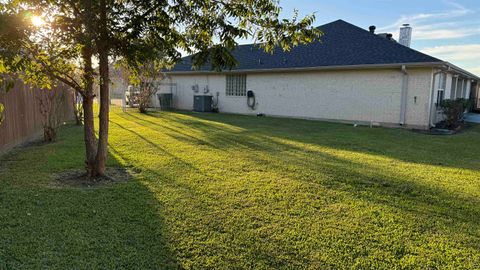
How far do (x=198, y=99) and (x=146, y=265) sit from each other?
1740cm

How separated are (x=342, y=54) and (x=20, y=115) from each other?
1270 centimetres

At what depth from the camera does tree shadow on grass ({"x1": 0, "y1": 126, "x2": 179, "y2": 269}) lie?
8.97ft

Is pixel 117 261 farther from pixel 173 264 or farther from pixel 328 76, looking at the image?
pixel 328 76

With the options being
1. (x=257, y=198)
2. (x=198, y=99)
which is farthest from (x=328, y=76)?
(x=257, y=198)

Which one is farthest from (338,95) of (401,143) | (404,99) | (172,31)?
(172,31)

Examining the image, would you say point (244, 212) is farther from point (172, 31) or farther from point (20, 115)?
point (20, 115)

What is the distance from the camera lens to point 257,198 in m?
4.38

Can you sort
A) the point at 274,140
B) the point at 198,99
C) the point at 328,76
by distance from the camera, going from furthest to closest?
the point at 198,99 < the point at 328,76 < the point at 274,140

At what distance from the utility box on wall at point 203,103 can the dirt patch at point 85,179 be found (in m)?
14.0

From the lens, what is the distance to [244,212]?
3.88 meters

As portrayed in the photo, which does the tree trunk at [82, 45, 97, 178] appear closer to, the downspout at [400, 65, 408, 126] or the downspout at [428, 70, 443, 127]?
the downspout at [400, 65, 408, 126]

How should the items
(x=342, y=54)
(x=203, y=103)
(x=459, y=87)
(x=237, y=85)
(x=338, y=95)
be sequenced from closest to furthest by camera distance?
1. (x=338, y=95)
2. (x=342, y=54)
3. (x=459, y=87)
4. (x=237, y=85)
5. (x=203, y=103)

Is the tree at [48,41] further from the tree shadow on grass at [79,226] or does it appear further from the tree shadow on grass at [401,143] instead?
the tree shadow on grass at [401,143]

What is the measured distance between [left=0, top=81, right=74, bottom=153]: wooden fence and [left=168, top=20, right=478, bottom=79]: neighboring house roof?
6.84 meters
